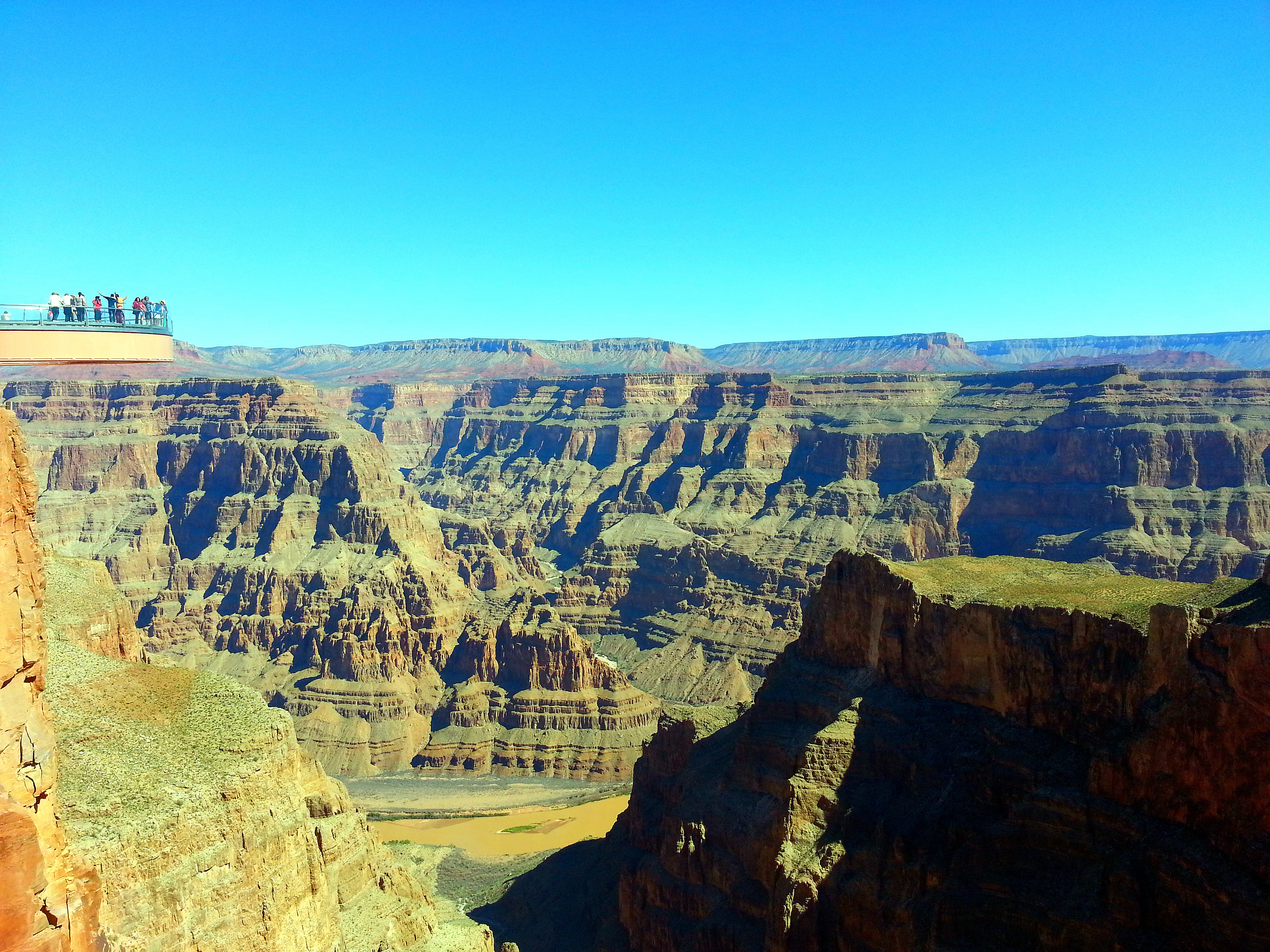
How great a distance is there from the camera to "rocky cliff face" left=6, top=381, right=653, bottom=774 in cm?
12212

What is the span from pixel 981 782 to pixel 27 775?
121ft

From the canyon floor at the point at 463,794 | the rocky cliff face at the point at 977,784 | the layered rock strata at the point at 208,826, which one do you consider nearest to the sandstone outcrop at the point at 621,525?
the canyon floor at the point at 463,794

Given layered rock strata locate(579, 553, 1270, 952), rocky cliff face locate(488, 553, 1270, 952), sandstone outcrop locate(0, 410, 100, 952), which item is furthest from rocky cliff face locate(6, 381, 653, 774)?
sandstone outcrop locate(0, 410, 100, 952)

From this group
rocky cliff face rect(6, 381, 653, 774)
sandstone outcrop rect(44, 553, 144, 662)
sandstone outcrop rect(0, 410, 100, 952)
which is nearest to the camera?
sandstone outcrop rect(0, 410, 100, 952)

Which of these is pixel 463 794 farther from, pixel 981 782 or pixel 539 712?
pixel 981 782

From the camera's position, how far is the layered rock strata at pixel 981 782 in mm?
35812

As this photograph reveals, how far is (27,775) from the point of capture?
1859 cm

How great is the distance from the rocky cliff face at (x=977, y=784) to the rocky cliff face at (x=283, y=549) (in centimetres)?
5351

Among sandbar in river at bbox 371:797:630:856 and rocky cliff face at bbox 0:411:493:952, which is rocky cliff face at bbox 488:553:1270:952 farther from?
sandbar in river at bbox 371:797:630:856

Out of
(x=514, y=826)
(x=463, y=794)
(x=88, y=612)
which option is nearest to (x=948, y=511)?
(x=463, y=794)

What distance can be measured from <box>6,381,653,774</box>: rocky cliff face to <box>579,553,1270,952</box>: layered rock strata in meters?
53.7

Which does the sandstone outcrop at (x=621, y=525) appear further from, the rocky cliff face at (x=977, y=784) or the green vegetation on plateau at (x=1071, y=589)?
the green vegetation on plateau at (x=1071, y=589)

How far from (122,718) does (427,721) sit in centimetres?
7497

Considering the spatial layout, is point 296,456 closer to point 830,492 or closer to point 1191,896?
point 830,492
